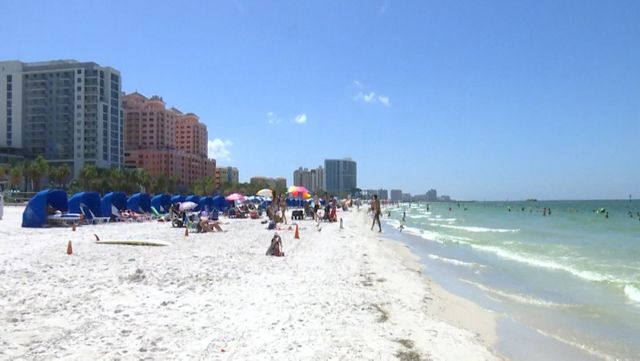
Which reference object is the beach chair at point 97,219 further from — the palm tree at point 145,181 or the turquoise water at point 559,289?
the palm tree at point 145,181

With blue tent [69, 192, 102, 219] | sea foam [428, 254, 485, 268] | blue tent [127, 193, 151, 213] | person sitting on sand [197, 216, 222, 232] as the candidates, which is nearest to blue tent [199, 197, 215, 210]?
blue tent [127, 193, 151, 213]

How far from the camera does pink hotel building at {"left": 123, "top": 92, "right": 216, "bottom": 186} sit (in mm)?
130375

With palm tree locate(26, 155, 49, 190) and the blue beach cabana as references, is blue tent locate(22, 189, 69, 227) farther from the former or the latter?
palm tree locate(26, 155, 49, 190)

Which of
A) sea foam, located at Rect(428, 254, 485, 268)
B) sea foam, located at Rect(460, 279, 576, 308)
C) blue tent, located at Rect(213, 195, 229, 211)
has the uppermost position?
blue tent, located at Rect(213, 195, 229, 211)

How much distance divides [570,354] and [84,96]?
120m

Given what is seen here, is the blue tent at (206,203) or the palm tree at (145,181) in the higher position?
the palm tree at (145,181)

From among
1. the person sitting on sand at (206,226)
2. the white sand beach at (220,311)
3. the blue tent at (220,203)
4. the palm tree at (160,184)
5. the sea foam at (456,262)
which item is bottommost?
the sea foam at (456,262)

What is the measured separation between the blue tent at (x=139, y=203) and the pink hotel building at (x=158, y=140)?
95.3 metres

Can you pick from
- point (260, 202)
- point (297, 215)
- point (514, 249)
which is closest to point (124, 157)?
point (260, 202)

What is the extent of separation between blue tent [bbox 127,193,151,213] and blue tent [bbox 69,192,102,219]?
502cm

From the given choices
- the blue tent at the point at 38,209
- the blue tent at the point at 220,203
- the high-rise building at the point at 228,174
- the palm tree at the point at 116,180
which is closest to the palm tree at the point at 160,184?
the palm tree at the point at 116,180

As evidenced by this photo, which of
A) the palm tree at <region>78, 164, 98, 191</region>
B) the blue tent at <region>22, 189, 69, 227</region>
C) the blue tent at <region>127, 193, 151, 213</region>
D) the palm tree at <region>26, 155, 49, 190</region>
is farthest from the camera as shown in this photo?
the palm tree at <region>78, 164, 98, 191</region>

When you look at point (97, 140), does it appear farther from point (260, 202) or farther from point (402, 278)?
point (402, 278)

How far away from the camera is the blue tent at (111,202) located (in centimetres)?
2824
